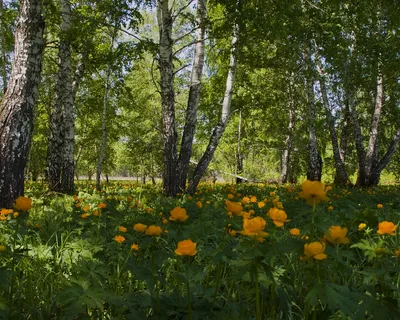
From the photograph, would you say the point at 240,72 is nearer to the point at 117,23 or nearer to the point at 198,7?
the point at 198,7

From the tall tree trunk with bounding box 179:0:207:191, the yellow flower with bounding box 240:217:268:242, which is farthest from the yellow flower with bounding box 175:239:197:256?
the tall tree trunk with bounding box 179:0:207:191

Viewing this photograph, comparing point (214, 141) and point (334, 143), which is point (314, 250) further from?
point (334, 143)

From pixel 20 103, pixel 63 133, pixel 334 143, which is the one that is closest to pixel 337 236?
pixel 20 103

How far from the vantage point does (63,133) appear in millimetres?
8328

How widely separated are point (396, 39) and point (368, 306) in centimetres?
1164

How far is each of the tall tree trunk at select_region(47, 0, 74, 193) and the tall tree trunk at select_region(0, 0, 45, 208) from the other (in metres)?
3.06

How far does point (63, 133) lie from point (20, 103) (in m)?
3.67

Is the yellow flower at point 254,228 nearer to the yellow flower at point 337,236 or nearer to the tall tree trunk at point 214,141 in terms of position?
the yellow flower at point 337,236

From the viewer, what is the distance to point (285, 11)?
6.36 m

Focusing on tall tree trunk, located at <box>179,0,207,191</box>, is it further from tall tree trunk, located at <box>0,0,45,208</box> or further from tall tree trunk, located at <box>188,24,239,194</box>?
tall tree trunk, located at <box>0,0,45,208</box>

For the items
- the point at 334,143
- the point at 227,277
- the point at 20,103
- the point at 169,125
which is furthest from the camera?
the point at 334,143

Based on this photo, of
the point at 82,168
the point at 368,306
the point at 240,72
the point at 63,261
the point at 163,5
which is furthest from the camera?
the point at 82,168

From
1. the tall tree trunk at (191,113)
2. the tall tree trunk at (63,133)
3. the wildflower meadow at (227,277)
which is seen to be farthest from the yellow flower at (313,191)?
the tall tree trunk at (63,133)

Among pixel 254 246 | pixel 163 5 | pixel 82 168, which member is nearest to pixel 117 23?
pixel 163 5
